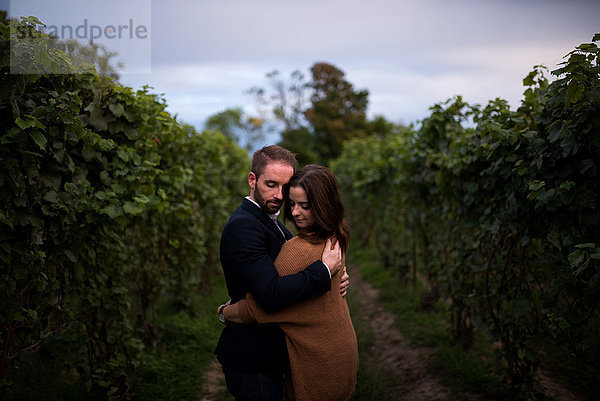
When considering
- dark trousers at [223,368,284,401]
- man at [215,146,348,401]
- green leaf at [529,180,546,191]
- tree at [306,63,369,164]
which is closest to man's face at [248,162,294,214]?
man at [215,146,348,401]

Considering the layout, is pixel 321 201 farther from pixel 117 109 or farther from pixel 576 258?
pixel 117 109

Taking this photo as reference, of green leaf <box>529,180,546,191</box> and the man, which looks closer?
the man

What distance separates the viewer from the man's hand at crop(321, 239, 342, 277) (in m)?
2.10

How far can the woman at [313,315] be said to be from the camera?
2068 mm

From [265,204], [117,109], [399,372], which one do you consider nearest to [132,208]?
[117,109]

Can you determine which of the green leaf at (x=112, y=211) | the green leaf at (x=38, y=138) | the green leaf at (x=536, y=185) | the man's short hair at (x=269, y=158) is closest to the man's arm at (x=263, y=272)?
the man's short hair at (x=269, y=158)

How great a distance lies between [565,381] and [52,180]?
4479mm

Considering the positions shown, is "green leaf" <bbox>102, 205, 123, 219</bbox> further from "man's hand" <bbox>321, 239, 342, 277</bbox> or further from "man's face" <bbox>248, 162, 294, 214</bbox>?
"man's hand" <bbox>321, 239, 342, 277</bbox>

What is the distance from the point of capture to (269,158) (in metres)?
2.24

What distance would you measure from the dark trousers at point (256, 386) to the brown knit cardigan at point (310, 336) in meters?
0.08

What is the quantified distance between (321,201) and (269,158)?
1.14ft

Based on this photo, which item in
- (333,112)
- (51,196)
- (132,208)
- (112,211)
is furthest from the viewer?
(333,112)

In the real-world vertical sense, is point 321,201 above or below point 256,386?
above

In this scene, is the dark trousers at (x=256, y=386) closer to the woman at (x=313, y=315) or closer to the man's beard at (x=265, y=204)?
the woman at (x=313, y=315)
